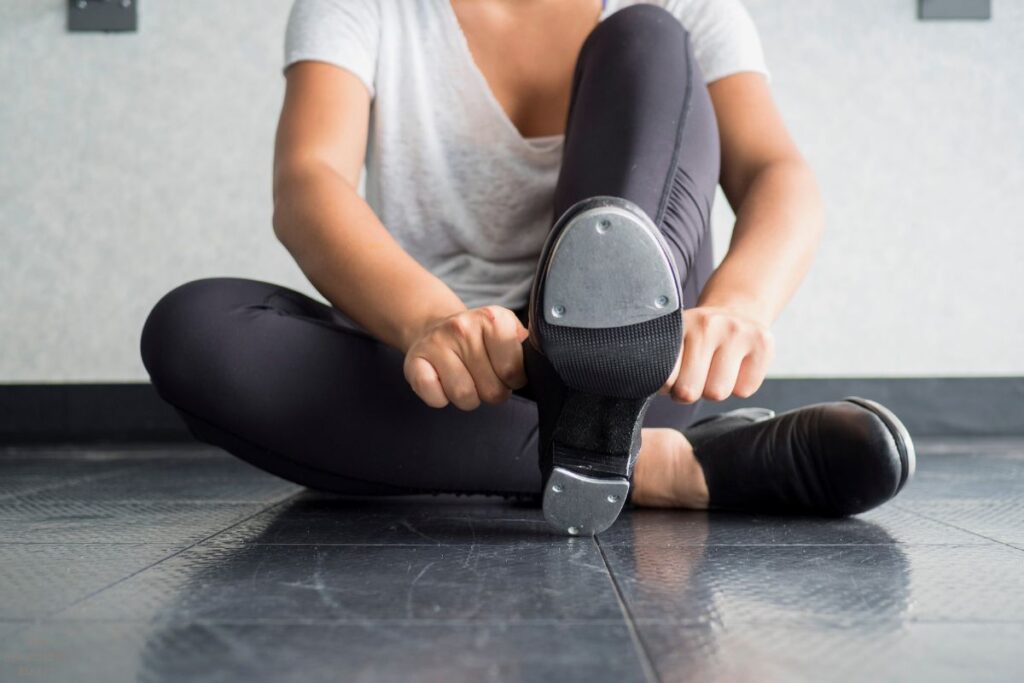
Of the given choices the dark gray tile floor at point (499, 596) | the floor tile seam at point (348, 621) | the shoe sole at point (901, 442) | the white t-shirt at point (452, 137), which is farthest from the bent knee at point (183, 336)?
the shoe sole at point (901, 442)

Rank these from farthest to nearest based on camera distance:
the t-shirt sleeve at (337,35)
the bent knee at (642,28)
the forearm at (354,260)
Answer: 1. the t-shirt sleeve at (337,35)
2. the bent knee at (642,28)
3. the forearm at (354,260)

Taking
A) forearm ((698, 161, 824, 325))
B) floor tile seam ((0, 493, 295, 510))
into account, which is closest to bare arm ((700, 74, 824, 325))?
forearm ((698, 161, 824, 325))

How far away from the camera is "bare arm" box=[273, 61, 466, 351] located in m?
0.77

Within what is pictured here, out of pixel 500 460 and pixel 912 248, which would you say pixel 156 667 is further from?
pixel 912 248

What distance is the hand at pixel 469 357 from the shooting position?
65cm

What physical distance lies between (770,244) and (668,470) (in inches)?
9.7

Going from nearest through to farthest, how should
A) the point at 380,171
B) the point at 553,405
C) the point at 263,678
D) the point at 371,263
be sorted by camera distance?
the point at 263,678, the point at 553,405, the point at 371,263, the point at 380,171

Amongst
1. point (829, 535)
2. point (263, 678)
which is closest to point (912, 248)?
point (829, 535)

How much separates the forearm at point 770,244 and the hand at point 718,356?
0.08 metres

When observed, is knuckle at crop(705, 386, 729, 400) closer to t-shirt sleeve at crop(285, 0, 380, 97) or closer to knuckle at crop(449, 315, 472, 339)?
knuckle at crop(449, 315, 472, 339)

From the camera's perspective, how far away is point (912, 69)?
2.52m

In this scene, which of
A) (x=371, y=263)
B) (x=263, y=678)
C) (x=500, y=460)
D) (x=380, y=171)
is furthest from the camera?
(x=380, y=171)

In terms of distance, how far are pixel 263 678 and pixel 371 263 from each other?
440mm

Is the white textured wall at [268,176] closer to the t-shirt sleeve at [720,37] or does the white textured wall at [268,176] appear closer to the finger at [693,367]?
the t-shirt sleeve at [720,37]
